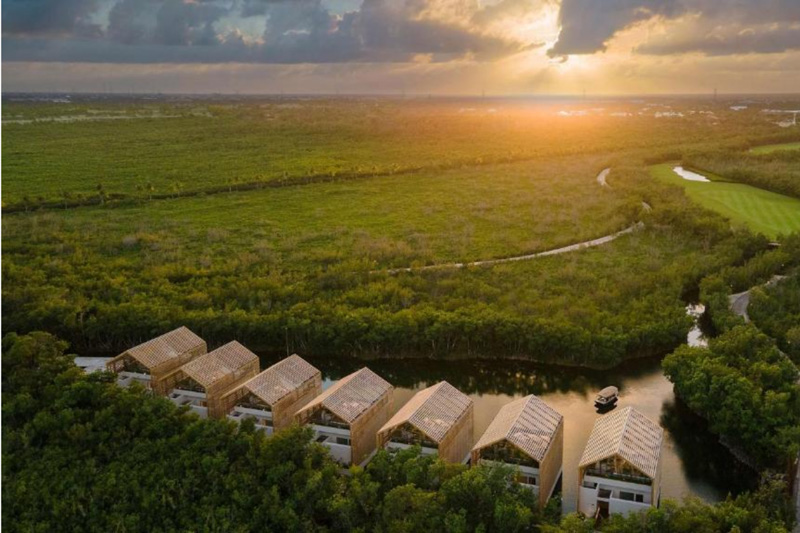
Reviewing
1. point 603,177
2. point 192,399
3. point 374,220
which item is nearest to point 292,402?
point 192,399

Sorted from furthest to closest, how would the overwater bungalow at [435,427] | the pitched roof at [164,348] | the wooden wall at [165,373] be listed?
the pitched roof at [164,348]
the wooden wall at [165,373]
the overwater bungalow at [435,427]

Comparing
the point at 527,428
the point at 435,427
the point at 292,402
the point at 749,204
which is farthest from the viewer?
the point at 749,204

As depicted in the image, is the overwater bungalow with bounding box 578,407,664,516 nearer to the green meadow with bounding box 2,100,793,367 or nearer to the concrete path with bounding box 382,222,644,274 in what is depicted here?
the green meadow with bounding box 2,100,793,367

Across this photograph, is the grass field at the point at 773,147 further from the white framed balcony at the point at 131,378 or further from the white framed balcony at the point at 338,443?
the white framed balcony at the point at 131,378

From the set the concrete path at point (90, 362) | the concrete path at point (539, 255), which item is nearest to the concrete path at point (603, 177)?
the concrete path at point (539, 255)

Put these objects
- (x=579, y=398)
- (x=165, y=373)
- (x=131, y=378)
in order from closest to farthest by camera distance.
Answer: (x=131, y=378)
(x=165, y=373)
(x=579, y=398)

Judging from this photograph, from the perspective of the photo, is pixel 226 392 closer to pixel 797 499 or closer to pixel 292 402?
pixel 292 402

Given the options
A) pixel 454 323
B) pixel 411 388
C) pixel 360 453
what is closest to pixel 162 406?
pixel 360 453
